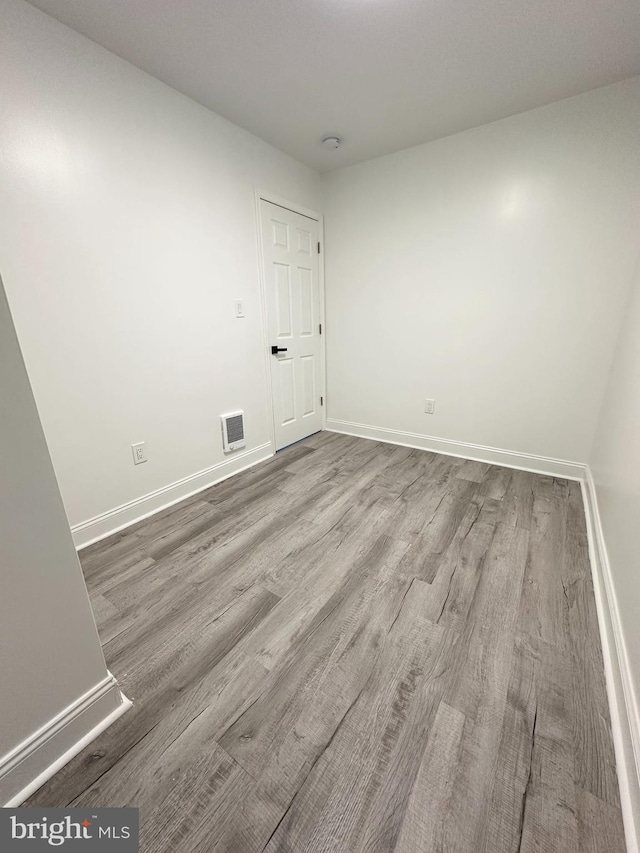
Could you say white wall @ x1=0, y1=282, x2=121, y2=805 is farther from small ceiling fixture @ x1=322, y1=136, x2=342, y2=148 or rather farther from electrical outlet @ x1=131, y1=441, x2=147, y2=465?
small ceiling fixture @ x1=322, y1=136, x2=342, y2=148

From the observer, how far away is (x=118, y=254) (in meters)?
1.80

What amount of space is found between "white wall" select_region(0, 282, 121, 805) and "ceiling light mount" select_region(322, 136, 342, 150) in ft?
8.63

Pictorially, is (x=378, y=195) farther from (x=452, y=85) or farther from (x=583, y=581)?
(x=583, y=581)

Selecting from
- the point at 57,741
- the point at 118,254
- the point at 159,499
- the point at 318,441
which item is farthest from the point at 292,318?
the point at 57,741

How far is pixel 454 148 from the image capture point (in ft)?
8.02

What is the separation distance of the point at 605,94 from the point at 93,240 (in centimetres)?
300

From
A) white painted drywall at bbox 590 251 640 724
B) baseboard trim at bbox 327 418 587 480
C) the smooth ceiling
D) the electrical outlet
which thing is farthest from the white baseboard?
baseboard trim at bbox 327 418 587 480

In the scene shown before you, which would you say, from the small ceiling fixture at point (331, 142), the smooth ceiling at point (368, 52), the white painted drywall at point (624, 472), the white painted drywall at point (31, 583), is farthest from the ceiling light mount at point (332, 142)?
the white painted drywall at point (31, 583)

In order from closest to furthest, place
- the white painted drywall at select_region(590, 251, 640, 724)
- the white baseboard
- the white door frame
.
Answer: the white baseboard
the white painted drywall at select_region(590, 251, 640, 724)
the white door frame

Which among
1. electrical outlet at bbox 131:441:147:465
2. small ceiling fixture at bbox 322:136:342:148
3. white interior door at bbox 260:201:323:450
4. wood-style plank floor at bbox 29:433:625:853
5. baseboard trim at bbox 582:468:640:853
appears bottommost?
wood-style plank floor at bbox 29:433:625:853

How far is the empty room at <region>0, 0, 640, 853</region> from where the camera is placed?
848 millimetres

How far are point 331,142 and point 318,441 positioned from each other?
7.94ft

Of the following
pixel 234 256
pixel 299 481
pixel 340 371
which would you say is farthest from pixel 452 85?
pixel 299 481

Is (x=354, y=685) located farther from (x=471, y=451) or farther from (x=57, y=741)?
(x=471, y=451)
